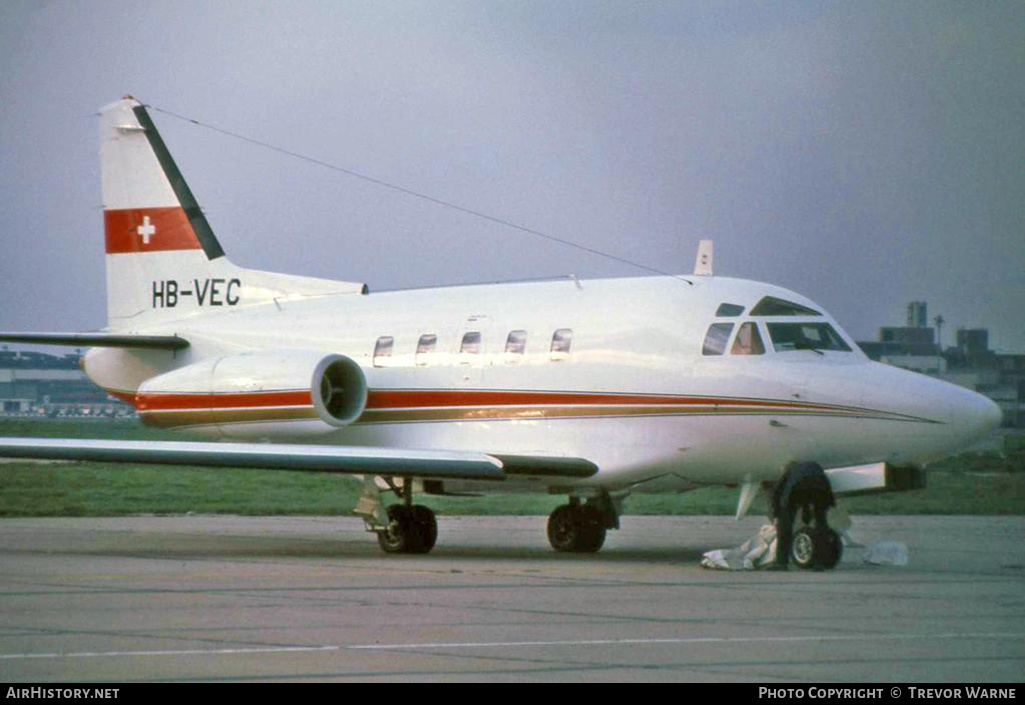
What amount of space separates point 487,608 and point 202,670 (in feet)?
13.4

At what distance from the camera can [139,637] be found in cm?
1112

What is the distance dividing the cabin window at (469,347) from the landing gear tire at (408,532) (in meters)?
2.00

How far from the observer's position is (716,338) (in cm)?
1875

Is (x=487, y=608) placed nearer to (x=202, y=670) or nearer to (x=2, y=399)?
(x=202, y=670)

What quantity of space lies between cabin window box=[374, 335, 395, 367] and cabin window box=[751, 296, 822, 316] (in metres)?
5.53

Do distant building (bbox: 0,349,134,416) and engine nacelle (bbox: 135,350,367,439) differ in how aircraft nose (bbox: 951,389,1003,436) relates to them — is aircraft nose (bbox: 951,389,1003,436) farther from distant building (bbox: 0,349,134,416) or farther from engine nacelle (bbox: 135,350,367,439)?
distant building (bbox: 0,349,134,416)

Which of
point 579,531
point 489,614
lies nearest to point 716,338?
point 579,531

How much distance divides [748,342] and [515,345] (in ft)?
11.0

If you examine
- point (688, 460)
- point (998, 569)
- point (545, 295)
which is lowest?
point (998, 569)

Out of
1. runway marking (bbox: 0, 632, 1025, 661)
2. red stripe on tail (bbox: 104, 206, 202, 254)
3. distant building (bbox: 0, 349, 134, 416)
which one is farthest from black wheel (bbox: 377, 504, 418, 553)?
runway marking (bbox: 0, 632, 1025, 661)

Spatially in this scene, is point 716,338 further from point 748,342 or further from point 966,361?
point 966,361

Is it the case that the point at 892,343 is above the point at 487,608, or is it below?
above

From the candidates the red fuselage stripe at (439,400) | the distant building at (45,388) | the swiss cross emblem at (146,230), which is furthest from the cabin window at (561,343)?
the distant building at (45,388)

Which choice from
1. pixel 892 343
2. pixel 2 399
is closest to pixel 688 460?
pixel 892 343
